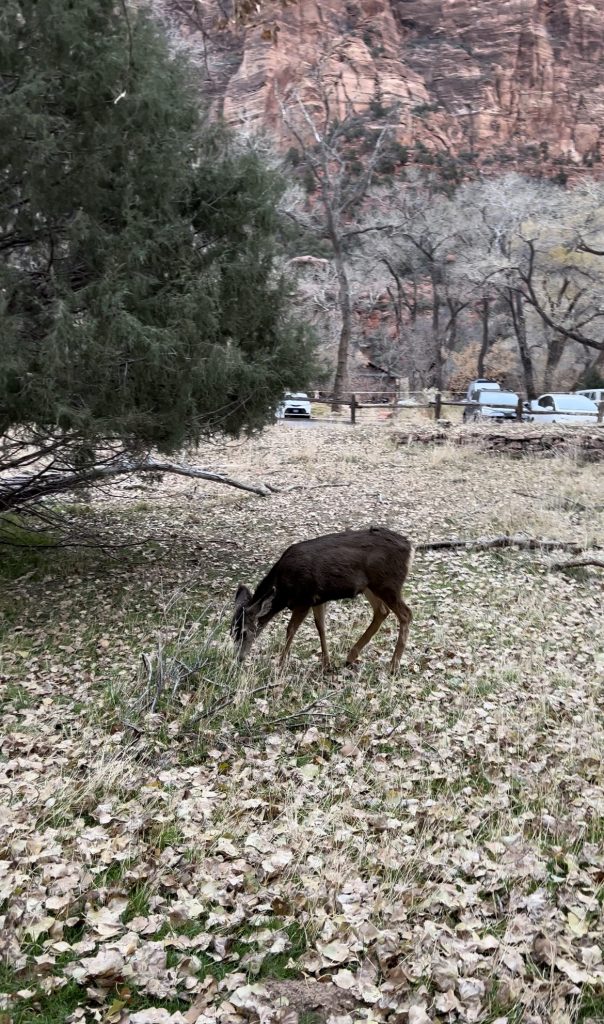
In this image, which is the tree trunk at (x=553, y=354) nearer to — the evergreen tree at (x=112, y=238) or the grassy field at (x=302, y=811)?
the grassy field at (x=302, y=811)

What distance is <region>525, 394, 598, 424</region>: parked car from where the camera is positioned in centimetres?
3228

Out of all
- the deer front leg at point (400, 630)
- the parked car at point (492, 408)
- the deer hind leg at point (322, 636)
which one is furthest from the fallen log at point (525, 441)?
the deer hind leg at point (322, 636)

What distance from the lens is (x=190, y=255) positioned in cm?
959

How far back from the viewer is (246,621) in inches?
292

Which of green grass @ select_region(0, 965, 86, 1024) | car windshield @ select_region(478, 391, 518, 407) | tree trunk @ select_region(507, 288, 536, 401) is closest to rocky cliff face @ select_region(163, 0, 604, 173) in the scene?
tree trunk @ select_region(507, 288, 536, 401)

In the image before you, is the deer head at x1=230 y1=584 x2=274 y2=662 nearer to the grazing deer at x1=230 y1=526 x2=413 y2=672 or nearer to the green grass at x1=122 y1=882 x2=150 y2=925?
the grazing deer at x1=230 y1=526 x2=413 y2=672

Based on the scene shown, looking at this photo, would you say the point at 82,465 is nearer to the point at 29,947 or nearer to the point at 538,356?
the point at 29,947

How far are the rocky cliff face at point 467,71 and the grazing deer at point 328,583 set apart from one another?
75.2 metres

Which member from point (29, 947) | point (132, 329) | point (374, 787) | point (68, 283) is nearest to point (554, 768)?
point (374, 787)

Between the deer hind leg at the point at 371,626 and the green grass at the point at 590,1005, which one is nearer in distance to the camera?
the green grass at the point at 590,1005

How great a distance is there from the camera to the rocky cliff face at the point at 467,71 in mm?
80125

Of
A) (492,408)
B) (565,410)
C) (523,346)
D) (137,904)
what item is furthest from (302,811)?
(523,346)

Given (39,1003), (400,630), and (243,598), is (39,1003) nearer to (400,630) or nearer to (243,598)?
(243,598)

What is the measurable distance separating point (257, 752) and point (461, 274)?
1770 inches
